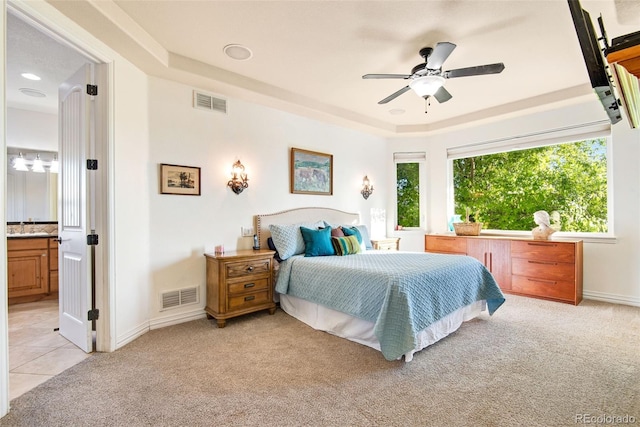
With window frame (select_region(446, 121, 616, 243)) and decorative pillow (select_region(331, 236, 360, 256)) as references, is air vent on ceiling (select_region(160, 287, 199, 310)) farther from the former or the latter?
window frame (select_region(446, 121, 616, 243))

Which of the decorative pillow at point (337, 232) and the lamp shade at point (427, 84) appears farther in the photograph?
the decorative pillow at point (337, 232)

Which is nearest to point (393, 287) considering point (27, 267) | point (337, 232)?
point (337, 232)

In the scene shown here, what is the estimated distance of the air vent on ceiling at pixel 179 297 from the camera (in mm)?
3154

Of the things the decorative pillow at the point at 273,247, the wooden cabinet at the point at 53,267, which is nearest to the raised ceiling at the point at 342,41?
the decorative pillow at the point at 273,247

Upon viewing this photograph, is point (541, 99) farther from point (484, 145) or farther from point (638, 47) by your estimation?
point (638, 47)

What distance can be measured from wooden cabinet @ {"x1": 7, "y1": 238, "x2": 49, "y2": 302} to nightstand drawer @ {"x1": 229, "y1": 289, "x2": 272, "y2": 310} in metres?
3.00

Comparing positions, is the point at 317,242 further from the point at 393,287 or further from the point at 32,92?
the point at 32,92

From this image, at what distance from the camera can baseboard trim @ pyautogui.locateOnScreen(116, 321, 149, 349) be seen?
8.61 ft

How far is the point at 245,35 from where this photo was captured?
269cm

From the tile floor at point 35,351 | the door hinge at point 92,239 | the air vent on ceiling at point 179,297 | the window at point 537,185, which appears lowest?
the tile floor at point 35,351

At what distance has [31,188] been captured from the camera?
4.46 metres

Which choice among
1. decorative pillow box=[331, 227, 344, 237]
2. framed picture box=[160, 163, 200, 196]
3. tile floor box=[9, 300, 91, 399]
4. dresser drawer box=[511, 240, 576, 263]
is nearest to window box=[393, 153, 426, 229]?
dresser drawer box=[511, 240, 576, 263]

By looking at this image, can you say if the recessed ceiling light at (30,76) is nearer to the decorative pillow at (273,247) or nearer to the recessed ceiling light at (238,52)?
the recessed ceiling light at (238,52)

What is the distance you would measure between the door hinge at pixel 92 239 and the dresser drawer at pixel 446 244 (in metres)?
4.60
